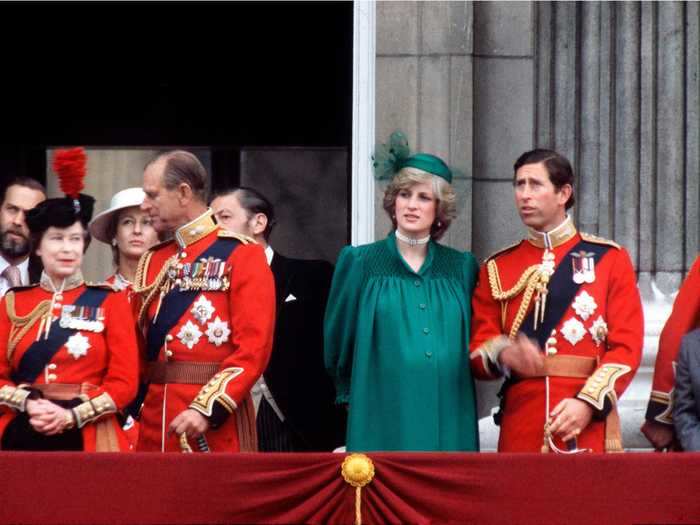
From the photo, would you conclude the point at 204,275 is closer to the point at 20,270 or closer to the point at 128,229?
the point at 128,229

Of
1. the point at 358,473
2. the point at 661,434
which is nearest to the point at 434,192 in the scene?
the point at 661,434

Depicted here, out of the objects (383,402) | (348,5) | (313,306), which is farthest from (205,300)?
(348,5)

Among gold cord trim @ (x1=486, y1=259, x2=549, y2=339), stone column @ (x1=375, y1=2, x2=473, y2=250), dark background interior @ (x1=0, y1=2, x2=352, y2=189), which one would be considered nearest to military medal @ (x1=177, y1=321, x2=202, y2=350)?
gold cord trim @ (x1=486, y1=259, x2=549, y2=339)

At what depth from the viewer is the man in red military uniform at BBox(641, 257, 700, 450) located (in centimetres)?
698

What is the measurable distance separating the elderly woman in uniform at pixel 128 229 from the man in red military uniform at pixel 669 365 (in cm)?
236

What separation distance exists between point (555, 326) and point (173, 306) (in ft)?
4.71

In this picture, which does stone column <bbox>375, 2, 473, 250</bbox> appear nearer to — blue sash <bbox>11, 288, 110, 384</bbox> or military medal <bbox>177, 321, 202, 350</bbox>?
military medal <bbox>177, 321, 202, 350</bbox>

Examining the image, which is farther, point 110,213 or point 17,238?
point 17,238

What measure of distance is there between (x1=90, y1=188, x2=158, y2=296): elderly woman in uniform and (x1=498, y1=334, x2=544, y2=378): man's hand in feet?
6.62

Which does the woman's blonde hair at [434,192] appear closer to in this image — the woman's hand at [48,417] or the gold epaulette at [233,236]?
the gold epaulette at [233,236]

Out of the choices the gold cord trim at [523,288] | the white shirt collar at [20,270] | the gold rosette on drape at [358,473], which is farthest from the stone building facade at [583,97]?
the gold rosette on drape at [358,473]

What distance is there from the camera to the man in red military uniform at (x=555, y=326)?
22.1ft

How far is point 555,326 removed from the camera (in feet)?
22.6

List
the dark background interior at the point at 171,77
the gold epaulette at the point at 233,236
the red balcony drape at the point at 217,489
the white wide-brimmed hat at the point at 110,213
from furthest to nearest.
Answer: the dark background interior at the point at 171,77 < the white wide-brimmed hat at the point at 110,213 < the gold epaulette at the point at 233,236 < the red balcony drape at the point at 217,489
